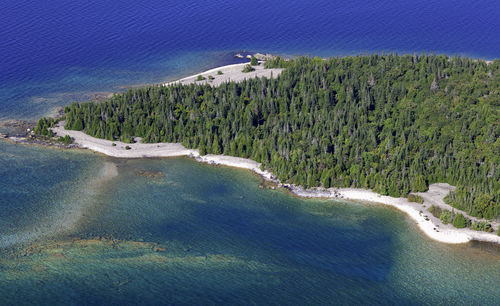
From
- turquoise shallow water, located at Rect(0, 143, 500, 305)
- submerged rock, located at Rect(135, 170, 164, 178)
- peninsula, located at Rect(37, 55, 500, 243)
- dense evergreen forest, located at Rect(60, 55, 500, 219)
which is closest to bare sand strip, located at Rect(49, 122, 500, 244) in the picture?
peninsula, located at Rect(37, 55, 500, 243)

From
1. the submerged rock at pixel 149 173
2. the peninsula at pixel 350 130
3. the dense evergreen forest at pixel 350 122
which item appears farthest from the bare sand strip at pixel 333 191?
the submerged rock at pixel 149 173

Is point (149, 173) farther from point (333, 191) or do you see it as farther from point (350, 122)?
point (350, 122)

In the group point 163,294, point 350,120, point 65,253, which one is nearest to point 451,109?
point 350,120

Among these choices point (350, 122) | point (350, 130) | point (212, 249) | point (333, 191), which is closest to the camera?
point (212, 249)

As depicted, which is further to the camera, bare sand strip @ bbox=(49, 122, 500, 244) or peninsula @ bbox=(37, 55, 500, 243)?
peninsula @ bbox=(37, 55, 500, 243)

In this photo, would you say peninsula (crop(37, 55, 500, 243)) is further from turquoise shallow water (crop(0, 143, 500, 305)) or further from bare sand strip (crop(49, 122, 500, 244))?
turquoise shallow water (crop(0, 143, 500, 305))

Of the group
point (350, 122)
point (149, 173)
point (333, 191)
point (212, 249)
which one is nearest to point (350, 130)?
point (350, 122)

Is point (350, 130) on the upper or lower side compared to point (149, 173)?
upper

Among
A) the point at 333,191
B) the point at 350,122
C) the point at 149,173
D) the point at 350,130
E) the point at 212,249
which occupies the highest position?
the point at 350,122
